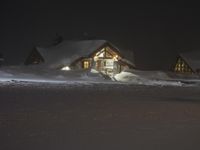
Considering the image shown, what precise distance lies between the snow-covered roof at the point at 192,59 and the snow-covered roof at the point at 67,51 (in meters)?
20.4

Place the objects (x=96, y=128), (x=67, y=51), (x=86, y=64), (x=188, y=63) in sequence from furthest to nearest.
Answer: (x=188, y=63)
(x=67, y=51)
(x=86, y=64)
(x=96, y=128)

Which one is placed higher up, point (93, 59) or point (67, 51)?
point (67, 51)

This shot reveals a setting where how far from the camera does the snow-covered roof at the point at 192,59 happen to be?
79.6m

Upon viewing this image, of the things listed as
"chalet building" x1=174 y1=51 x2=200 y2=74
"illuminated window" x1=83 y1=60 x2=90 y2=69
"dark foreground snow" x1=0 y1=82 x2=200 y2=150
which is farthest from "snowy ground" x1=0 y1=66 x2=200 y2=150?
"chalet building" x1=174 y1=51 x2=200 y2=74

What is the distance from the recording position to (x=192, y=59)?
270ft

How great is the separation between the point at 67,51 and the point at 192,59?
82.0 feet

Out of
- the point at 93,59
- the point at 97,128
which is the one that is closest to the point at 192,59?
the point at 93,59

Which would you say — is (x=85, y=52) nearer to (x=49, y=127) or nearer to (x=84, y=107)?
(x=84, y=107)

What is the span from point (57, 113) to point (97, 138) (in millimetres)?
4946

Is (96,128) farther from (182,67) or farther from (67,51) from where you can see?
(182,67)

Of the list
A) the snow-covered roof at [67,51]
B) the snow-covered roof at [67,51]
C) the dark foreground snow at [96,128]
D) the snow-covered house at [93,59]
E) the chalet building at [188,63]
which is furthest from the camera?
the chalet building at [188,63]

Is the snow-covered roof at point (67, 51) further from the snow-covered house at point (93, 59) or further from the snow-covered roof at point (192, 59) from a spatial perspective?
the snow-covered roof at point (192, 59)

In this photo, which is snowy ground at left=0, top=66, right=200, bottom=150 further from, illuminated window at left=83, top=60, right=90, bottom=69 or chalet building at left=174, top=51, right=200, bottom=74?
chalet building at left=174, top=51, right=200, bottom=74

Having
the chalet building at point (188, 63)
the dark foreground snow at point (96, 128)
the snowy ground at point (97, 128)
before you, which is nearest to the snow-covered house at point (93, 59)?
the chalet building at point (188, 63)
